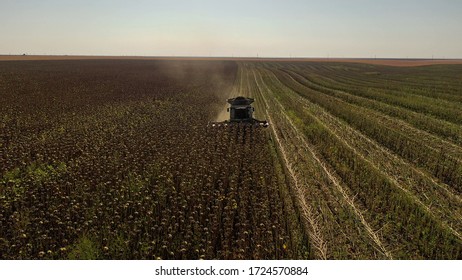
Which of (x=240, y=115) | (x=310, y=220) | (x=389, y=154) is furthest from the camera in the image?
(x=240, y=115)

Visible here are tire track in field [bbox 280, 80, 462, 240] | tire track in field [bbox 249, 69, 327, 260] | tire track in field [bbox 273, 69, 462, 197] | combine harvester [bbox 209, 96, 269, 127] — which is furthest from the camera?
combine harvester [bbox 209, 96, 269, 127]

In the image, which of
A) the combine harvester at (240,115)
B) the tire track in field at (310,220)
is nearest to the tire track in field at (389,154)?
the tire track in field at (310,220)

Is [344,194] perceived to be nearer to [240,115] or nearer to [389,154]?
[389,154]

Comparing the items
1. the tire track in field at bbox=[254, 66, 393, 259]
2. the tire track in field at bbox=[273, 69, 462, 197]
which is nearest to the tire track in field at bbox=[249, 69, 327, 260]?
the tire track in field at bbox=[254, 66, 393, 259]

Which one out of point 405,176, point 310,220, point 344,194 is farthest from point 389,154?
point 310,220

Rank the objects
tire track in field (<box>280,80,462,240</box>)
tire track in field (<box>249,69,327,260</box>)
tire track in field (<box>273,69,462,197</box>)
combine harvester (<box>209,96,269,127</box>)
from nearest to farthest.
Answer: tire track in field (<box>249,69,327,260</box>) → tire track in field (<box>280,80,462,240</box>) → tire track in field (<box>273,69,462,197</box>) → combine harvester (<box>209,96,269,127</box>)

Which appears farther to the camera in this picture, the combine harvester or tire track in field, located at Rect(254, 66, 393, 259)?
the combine harvester

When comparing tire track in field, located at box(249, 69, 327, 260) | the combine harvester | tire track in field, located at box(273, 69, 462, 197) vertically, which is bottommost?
tire track in field, located at box(249, 69, 327, 260)

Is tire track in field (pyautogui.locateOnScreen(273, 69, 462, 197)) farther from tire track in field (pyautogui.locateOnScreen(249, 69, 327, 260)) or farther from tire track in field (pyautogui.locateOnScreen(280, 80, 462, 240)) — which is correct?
tire track in field (pyautogui.locateOnScreen(249, 69, 327, 260))
